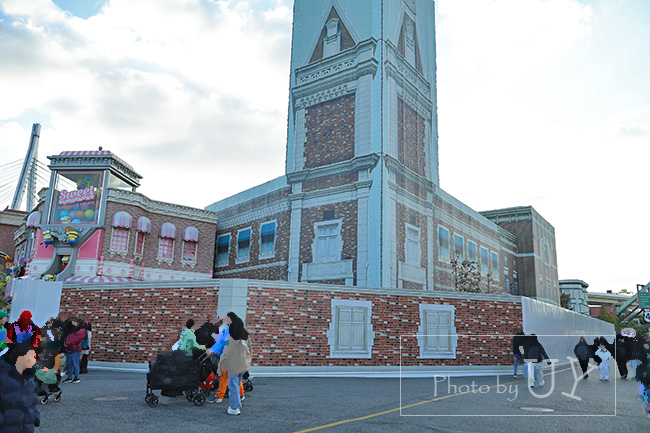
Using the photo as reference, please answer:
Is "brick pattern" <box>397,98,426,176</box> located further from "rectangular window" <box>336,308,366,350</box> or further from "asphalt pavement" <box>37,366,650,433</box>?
"asphalt pavement" <box>37,366,650,433</box>

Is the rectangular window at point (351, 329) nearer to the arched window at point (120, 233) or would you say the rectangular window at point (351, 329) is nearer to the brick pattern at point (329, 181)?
the brick pattern at point (329, 181)

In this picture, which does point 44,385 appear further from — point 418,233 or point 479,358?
point 418,233

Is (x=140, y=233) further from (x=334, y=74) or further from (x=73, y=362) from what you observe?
(x=73, y=362)

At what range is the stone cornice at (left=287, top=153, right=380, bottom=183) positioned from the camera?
27.0m

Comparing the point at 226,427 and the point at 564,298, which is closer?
the point at 226,427

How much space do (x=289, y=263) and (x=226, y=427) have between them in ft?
71.7

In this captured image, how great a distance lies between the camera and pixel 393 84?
95.2ft

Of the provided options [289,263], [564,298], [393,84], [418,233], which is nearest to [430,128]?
[393,84]

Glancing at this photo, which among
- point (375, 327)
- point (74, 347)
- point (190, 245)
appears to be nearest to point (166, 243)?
point (190, 245)

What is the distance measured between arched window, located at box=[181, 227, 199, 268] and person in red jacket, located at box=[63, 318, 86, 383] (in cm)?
2116

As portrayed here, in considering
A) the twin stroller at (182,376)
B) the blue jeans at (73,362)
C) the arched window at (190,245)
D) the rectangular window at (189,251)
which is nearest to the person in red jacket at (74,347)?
the blue jeans at (73,362)

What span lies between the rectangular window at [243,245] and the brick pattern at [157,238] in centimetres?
222

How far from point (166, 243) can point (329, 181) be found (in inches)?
490

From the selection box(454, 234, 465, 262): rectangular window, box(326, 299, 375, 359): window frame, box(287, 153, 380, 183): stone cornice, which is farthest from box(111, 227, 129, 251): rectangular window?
box(454, 234, 465, 262): rectangular window
